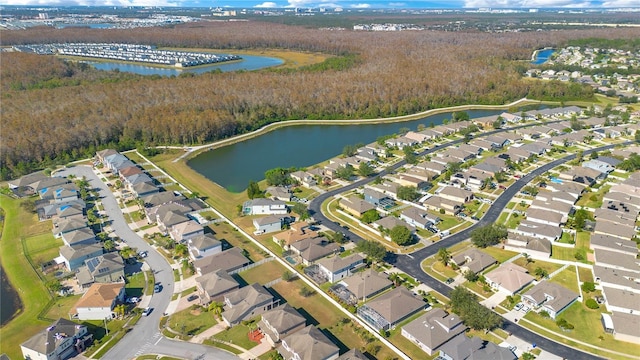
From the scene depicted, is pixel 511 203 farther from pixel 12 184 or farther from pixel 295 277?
pixel 12 184

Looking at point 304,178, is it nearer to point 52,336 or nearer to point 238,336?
point 238,336

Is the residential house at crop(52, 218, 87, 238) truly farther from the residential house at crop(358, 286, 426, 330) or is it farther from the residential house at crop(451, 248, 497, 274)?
the residential house at crop(451, 248, 497, 274)

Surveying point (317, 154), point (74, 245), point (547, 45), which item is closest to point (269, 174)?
point (317, 154)

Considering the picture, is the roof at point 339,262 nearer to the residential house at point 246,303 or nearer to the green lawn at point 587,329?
the residential house at point 246,303

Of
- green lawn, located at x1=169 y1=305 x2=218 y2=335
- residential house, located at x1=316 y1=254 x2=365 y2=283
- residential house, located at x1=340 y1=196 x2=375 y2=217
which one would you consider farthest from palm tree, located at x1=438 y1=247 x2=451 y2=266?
green lawn, located at x1=169 y1=305 x2=218 y2=335

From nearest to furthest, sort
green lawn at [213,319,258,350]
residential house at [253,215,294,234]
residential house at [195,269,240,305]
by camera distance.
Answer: green lawn at [213,319,258,350]
residential house at [195,269,240,305]
residential house at [253,215,294,234]

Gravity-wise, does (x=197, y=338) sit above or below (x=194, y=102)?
below
